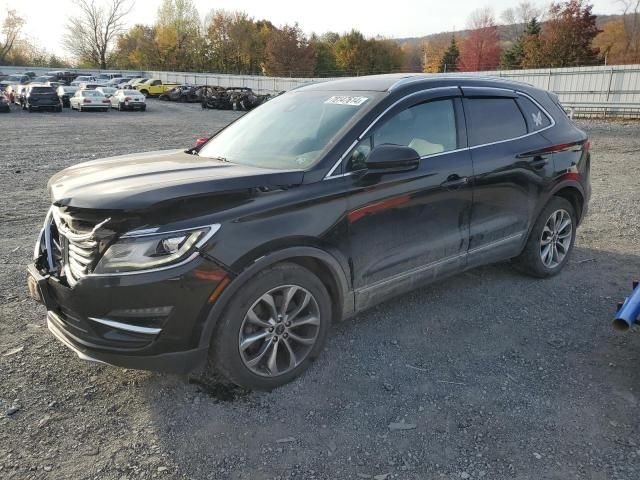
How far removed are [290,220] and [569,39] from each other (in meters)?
47.7

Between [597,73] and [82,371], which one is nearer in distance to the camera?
[82,371]

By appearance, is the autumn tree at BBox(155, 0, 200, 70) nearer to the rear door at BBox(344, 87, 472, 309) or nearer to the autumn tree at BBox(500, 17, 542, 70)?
the autumn tree at BBox(500, 17, 542, 70)

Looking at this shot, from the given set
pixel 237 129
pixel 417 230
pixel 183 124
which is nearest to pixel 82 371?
pixel 237 129

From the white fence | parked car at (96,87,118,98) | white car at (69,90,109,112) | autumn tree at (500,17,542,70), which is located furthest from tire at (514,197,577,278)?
autumn tree at (500,17,542,70)

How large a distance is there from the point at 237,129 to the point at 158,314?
2.09 meters

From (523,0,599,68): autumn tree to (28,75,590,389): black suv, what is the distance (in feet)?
144

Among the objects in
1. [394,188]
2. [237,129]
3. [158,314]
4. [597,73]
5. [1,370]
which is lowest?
[1,370]

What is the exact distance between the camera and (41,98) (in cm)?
3025

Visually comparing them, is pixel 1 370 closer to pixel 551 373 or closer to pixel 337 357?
pixel 337 357

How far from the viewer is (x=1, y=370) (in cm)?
338

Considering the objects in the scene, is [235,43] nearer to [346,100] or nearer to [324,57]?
[324,57]

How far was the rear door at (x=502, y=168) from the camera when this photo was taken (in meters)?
4.14

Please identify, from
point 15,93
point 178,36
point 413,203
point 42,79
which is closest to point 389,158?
point 413,203

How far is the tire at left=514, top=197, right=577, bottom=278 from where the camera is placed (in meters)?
4.77
